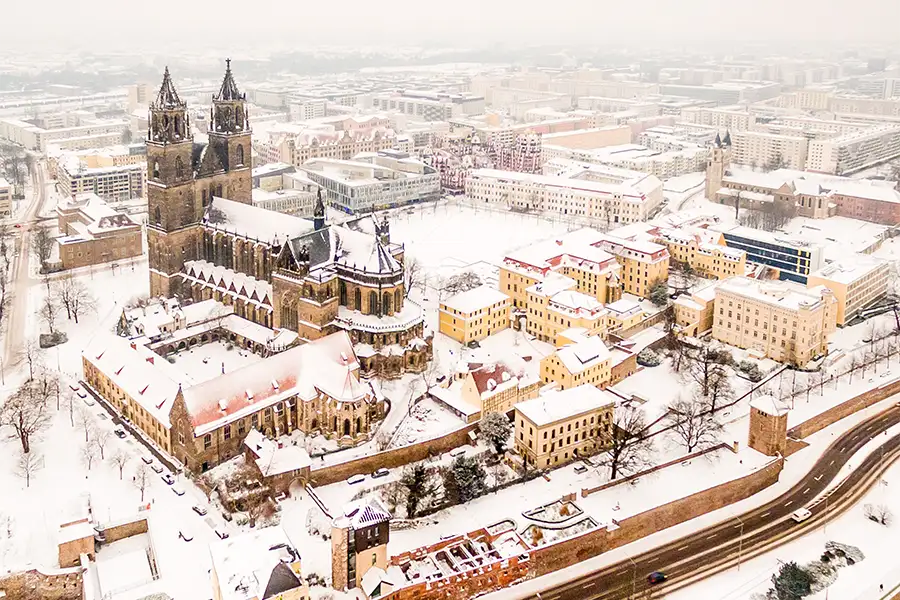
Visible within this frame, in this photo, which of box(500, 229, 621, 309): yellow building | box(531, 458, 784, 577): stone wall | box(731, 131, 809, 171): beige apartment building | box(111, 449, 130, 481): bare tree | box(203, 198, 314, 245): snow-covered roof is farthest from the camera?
box(731, 131, 809, 171): beige apartment building

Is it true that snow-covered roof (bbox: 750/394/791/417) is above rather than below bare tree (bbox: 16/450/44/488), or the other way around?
above

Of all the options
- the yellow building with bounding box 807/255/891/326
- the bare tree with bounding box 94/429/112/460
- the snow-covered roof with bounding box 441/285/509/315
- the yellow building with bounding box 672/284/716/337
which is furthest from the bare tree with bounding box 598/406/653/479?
the bare tree with bounding box 94/429/112/460

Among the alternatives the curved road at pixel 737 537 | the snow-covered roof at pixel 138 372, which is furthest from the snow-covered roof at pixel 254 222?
the curved road at pixel 737 537

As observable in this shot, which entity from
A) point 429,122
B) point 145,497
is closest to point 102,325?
point 145,497

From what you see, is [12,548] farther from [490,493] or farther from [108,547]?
[490,493]

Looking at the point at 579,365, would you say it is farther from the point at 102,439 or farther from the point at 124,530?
the point at 102,439

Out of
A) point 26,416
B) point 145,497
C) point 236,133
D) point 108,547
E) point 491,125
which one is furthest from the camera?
point 491,125

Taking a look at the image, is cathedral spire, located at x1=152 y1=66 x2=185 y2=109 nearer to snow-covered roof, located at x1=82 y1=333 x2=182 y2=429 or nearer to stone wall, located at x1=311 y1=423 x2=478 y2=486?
snow-covered roof, located at x1=82 y1=333 x2=182 y2=429
